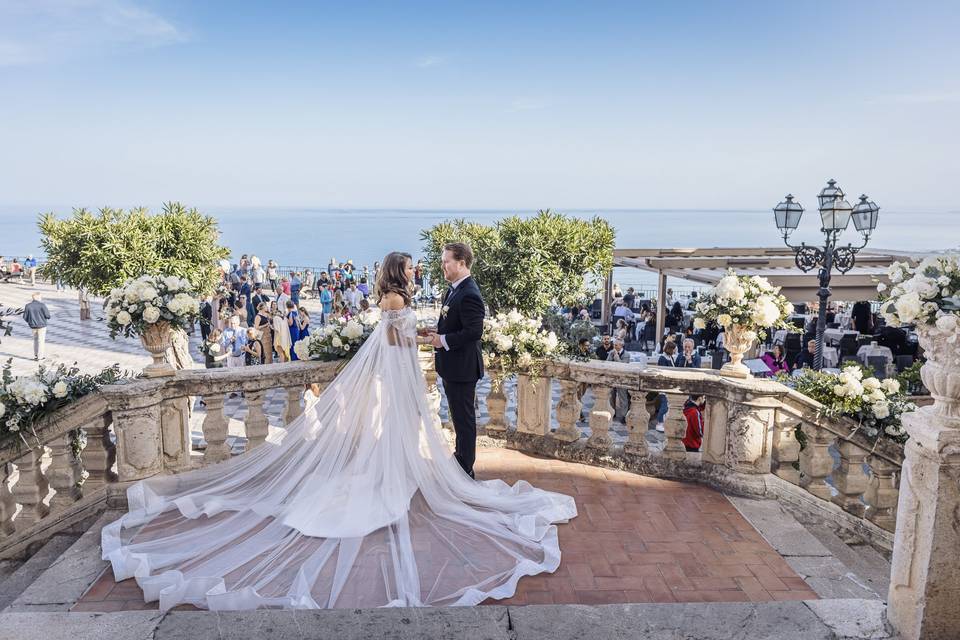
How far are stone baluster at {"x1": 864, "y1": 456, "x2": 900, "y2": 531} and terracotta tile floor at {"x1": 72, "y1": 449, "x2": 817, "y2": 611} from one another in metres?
1.09

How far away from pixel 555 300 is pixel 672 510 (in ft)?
37.5

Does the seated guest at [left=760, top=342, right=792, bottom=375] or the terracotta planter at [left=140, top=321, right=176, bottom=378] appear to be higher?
the terracotta planter at [left=140, top=321, right=176, bottom=378]

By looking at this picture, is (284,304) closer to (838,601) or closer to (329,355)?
(329,355)

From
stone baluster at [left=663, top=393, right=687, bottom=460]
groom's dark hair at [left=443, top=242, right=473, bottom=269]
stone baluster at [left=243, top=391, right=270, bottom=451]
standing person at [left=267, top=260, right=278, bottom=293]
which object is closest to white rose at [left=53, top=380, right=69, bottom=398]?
stone baluster at [left=243, top=391, right=270, bottom=451]

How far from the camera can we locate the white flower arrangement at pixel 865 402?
4793 millimetres

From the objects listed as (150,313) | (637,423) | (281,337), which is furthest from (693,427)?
(281,337)

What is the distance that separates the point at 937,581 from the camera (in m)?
2.67

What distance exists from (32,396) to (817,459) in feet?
17.8

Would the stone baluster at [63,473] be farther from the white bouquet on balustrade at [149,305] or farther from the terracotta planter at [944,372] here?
the terracotta planter at [944,372]

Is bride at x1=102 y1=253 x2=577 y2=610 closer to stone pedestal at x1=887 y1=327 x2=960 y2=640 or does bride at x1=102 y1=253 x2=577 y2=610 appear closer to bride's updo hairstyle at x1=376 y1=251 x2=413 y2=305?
bride's updo hairstyle at x1=376 y1=251 x2=413 y2=305

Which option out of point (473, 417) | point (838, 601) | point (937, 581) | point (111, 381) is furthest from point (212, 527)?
point (937, 581)

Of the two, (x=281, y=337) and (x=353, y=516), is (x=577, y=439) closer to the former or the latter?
(x=353, y=516)

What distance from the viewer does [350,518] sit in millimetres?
4082

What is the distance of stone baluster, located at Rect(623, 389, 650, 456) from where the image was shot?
536 cm
